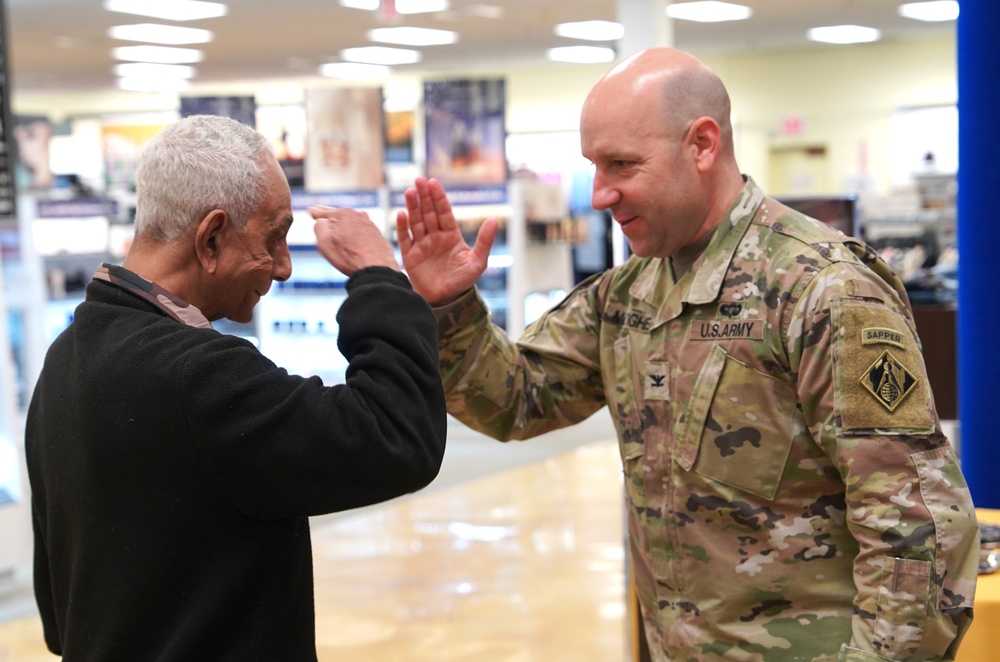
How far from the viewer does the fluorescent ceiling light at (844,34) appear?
1547 cm

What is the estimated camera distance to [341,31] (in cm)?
1434

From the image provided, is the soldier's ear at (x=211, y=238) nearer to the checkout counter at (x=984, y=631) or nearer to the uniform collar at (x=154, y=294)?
the uniform collar at (x=154, y=294)

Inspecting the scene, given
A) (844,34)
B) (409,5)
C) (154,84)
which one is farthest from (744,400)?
(154,84)

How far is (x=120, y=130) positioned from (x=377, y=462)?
17466 mm

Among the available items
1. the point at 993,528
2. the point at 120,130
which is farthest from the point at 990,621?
the point at 120,130

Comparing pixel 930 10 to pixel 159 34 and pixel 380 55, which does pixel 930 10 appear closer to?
pixel 380 55

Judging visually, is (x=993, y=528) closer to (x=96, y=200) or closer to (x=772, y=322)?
(x=772, y=322)

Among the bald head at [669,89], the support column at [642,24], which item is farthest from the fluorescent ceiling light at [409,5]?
the bald head at [669,89]

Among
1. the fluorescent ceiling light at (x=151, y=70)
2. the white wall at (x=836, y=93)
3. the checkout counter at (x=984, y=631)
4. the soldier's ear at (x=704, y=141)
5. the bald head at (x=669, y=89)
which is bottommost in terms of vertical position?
the checkout counter at (x=984, y=631)

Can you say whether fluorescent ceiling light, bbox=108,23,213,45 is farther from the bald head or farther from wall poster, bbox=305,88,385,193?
the bald head

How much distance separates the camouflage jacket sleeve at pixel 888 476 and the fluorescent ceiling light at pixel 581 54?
15.7 metres

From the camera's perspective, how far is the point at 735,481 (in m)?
1.79

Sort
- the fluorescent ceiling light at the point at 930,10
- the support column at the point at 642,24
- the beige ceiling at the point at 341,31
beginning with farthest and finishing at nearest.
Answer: the fluorescent ceiling light at the point at 930,10
the beige ceiling at the point at 341,31
the support column at the point at 642,24

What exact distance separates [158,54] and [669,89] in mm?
15555
